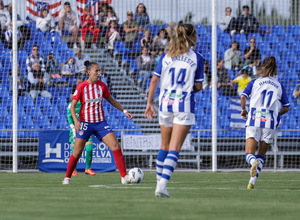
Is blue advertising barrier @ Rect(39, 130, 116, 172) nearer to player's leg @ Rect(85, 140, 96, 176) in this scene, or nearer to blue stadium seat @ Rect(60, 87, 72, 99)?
player's leg @ Rect(85, 140, 96, 176)

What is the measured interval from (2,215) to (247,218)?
2.12 meters

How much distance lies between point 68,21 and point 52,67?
1.82 meters

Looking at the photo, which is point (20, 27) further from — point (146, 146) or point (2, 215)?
point (2, 215)

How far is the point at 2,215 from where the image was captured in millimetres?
5504

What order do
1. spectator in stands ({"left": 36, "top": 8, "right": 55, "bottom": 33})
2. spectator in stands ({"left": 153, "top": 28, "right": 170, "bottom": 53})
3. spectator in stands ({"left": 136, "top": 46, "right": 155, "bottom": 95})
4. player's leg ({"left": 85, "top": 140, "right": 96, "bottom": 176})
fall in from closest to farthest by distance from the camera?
player's leg ({"left": 85, "top": 140, "right": 96, "bottom": 176}), spectator in stands ({"left": 136, "top": 46, "right": 155, "bottom": 95}), spectator in stands ({"left": 153, "top": 28, "right": 170, "bottom": 53}), spectator in stands ({"left": 36, "top": 8, "right": 55, "bottom": 33})

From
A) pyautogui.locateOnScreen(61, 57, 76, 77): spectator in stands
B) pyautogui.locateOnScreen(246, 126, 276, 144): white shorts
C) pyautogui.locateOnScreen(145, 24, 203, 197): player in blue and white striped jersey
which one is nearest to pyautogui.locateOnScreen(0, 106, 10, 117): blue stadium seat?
pyautogui.locateOnScreen(61, 57, 76, 77): spectator in stands

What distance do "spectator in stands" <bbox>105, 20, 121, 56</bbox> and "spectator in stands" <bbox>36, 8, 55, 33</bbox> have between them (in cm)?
183

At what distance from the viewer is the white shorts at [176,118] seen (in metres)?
7.49

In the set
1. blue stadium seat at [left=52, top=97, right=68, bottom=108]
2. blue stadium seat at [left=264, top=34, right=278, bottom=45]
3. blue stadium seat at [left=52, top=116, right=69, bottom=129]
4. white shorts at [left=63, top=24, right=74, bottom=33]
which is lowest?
blue stadium seat at [left=52, top=116, right=69, bottom=129]

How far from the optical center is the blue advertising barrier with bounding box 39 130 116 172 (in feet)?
54.0

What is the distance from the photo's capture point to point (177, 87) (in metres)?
7.63

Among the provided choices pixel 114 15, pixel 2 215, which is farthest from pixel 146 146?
pixel 2 215

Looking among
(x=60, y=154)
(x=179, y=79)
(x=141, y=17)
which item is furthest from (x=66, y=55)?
(x=179, y=79)

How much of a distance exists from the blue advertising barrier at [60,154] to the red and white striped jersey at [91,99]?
18.1ft
